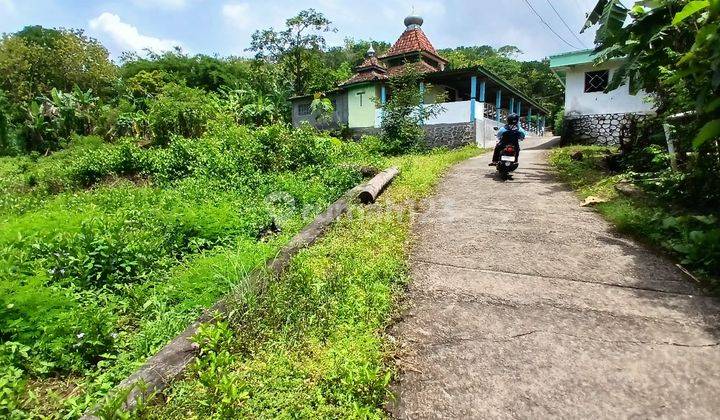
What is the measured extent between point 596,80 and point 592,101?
2.61 feet

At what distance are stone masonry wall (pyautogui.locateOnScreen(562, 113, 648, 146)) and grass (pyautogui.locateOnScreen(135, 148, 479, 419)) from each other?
14.1 metres

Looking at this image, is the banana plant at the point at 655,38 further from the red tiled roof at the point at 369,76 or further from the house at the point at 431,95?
the red tiled roof at the point at 369,76

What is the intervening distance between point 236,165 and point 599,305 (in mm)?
8261

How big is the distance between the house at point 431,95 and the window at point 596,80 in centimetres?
373

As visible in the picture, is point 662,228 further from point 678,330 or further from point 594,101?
point 594,101

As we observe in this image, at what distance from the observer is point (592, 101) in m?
15.7

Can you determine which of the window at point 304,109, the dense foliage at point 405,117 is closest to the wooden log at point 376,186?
the dense foliage at point 405,117

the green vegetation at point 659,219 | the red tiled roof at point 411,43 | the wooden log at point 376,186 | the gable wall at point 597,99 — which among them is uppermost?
the red tiled roof at point 411,43

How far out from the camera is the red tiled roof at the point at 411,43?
2083 centimetres

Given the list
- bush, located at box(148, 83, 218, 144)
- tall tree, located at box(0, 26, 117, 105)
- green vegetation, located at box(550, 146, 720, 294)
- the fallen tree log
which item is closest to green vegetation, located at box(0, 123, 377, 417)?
the fallen tree log

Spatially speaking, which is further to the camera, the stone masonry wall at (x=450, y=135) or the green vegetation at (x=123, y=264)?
the stone masonry wall at (x=450, y=135)

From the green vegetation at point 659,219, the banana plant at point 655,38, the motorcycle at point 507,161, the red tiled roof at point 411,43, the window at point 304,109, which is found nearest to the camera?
the green vegetation at point 659,219

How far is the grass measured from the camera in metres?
2.43

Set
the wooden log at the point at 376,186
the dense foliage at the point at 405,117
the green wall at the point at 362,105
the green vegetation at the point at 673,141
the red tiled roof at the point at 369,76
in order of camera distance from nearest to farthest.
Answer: the green vegetation at the point at 673,141
the wooden log at the point at 376,186
the dense foliage at the point at 405,117
the red tiled roof at the point at 369,76
the green wall at the point at 362,105
